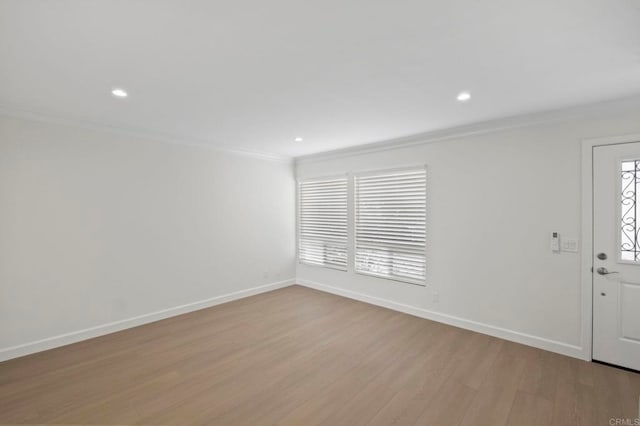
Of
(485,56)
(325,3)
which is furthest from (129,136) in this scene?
(485,56)

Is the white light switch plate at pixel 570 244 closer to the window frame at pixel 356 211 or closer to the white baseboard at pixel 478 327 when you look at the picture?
the white baseboard at pixel 478 327

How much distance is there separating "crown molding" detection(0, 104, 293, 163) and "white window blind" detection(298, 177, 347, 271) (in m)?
1.15

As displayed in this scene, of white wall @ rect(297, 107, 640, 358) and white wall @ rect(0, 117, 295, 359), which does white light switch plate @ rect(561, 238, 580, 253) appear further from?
white wall @ rect(0, 117, 295, 359)

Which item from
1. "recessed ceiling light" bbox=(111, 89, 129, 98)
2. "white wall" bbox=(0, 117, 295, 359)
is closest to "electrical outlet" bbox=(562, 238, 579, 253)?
"white wall" bbox=(0, 117, 295, 359)

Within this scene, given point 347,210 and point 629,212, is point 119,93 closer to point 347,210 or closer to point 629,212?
point 347,210

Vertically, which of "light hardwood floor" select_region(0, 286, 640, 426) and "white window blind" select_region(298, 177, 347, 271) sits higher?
"white window blind" select_region(298, 177, 347, 271)

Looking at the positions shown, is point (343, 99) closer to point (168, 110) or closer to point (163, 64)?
point (163, 64)

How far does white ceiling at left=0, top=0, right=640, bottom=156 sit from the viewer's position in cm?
155

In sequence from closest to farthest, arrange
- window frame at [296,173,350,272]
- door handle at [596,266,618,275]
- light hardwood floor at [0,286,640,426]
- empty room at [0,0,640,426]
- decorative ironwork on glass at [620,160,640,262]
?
empty room at [0,0,640,426]
light hardwood floor at [0,286,640,426]
decorative ironwork on glass at [620,160,640,262]
door handle at [596,266,618,275]
window frame at [296,173,350,272]

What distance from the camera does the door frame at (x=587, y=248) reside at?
9.54ft

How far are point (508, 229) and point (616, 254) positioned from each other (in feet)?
3.03

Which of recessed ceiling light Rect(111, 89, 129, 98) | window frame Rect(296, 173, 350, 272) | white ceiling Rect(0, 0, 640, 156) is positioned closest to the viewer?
white ceiling Rect(0, 0, 640, 156)

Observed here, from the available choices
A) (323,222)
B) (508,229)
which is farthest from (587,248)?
(323,222)

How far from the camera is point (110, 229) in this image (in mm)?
3660
